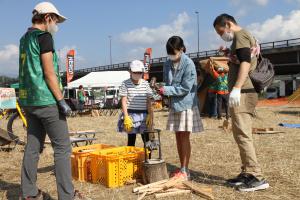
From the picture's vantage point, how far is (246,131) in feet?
14.2

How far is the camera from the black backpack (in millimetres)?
4360

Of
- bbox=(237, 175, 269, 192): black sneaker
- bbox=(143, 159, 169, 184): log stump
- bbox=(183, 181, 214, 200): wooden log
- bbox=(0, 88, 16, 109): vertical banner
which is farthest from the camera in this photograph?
bbox=(0, 88, 16, 109): vertical banner

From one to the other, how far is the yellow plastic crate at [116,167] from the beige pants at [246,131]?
1.28 meters

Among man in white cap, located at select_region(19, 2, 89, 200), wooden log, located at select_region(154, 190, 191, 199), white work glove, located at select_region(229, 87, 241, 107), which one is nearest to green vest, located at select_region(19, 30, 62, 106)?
man in white cap, located at select_region(19, 2, 89, 200)

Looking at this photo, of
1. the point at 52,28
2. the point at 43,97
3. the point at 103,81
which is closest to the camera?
the point at 43,97

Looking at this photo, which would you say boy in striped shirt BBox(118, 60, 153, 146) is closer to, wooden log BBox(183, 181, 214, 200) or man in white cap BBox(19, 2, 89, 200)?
wooden log BBox(183, 181, 214, 200)

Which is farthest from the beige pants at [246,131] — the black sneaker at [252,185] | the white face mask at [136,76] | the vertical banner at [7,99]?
the vertical banner at [7,99]

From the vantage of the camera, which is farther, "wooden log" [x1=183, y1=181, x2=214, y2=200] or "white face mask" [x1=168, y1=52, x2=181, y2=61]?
"white face mask" [x1=168, y1=52, x2=181, y2=61]

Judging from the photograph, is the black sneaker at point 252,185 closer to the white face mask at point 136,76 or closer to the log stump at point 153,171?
the log stump at point 153,171

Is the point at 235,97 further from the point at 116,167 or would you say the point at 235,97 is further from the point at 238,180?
the point at 116,167

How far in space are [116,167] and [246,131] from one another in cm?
156

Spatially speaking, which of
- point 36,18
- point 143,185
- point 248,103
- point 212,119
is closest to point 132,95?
point 143,185

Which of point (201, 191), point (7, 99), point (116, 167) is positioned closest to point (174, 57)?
point (116, 167)

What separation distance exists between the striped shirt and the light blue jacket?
65 centimetres
